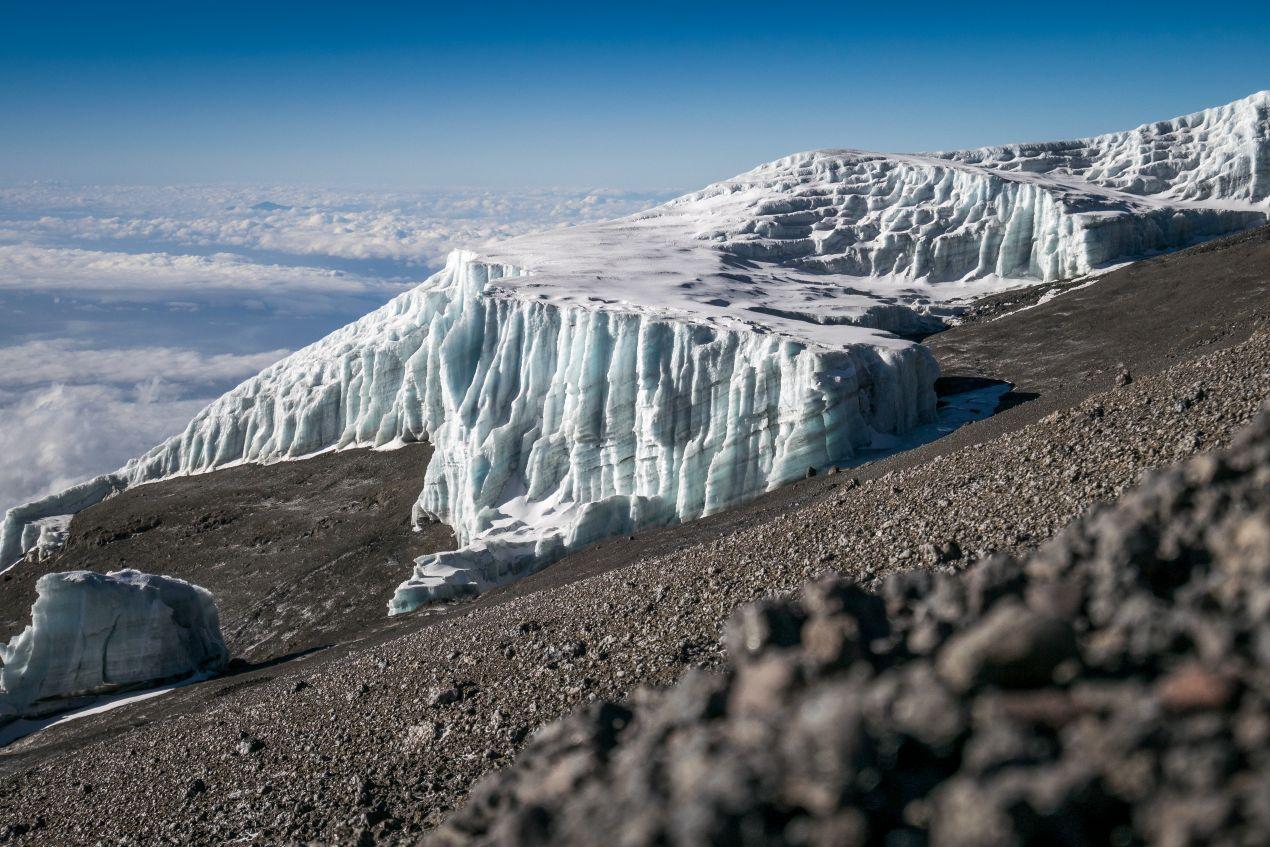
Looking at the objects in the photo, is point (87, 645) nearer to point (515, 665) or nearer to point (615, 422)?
point (615, 422)

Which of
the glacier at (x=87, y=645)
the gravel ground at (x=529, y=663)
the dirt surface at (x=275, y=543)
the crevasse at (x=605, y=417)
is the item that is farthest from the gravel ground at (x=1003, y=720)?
the glacier at (x=87, y=645)

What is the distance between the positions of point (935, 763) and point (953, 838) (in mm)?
915

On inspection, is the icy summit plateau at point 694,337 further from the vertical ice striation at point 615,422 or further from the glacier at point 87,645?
the glacier at point 87,645

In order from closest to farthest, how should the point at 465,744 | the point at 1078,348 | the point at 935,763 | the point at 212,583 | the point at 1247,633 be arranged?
the point at 1247,633 < the point at 935,763 < the point at 465,744 < the point at 212,583 < the point at 1078,348

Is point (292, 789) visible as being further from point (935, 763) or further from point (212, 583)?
point (212, 583)

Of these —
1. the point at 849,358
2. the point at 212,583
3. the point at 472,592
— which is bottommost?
the point at 212,583

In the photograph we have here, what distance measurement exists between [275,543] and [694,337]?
23385 mm

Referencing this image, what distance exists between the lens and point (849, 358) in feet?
119

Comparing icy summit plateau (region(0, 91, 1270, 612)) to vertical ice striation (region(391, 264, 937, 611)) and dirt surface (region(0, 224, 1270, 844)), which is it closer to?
vertical ice striation (region(391, 264, 937, 611))

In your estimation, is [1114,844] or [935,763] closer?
[1114,844]

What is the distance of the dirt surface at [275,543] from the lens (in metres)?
39.0

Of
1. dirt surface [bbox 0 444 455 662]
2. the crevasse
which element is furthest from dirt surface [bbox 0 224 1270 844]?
dirt surface [bbox 0 444 455 662]

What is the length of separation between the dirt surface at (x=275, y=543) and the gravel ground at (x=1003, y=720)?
2762 cm

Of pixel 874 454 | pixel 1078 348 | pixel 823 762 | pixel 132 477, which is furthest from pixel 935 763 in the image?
pixel 132 477
